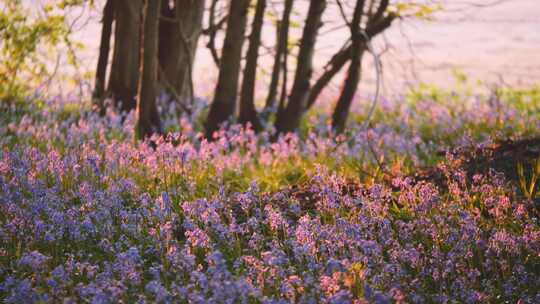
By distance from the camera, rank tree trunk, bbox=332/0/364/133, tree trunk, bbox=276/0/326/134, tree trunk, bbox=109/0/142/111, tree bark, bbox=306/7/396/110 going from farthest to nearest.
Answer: tree trunk, bbox=109/0/142/111 → tree bark, bbox=306/7/396/110 → tree trunk, bbox=276/0/326/134 → tree trunk, bbox=332/0/364/133

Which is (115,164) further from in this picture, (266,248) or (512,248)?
(512,248)

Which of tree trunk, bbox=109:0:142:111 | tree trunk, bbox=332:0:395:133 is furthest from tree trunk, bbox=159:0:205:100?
tree trunk, bbox=332:0:395:133

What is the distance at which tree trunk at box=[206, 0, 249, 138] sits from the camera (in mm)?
9297

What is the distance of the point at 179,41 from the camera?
37.2 ft

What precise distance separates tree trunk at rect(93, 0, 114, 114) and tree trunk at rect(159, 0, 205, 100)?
99cm

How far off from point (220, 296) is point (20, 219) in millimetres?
2008

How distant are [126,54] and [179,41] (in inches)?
43.8

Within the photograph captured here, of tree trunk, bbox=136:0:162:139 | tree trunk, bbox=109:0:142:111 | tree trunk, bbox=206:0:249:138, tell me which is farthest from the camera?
tree trunk, bbox=109:0:142:111

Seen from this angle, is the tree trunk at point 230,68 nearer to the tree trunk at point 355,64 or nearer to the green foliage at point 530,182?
the tree trunk at point 355,64

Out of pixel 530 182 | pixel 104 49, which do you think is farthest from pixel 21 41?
pixel 530 182

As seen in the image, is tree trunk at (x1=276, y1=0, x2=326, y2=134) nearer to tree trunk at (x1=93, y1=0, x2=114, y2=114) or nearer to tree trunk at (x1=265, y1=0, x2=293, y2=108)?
tree trunk at (x1=265, y1=0, x2=293, y2=108)

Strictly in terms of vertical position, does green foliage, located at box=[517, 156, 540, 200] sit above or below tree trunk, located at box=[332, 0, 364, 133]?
below

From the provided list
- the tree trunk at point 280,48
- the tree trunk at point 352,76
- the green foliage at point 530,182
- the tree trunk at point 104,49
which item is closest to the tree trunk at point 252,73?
the tree trunk at point 280,48

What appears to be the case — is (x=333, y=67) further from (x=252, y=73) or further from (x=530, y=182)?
(x=530, y=182)
